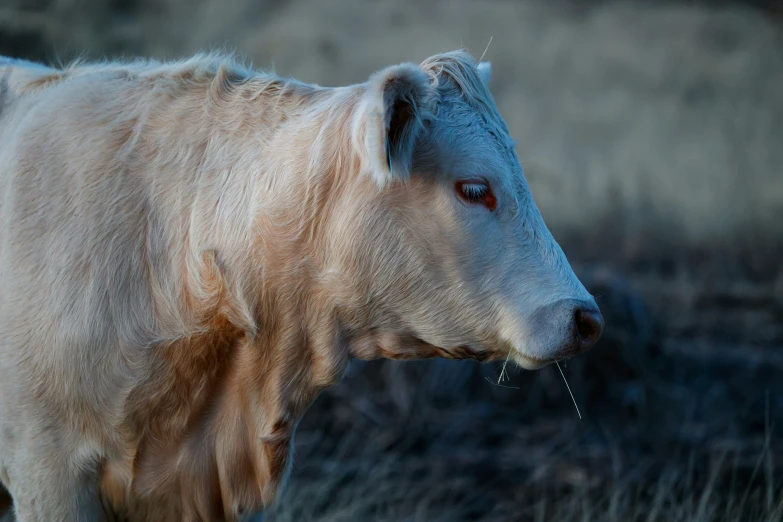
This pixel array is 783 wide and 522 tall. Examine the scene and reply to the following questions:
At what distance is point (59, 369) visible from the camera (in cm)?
219

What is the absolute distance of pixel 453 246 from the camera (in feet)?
7.07

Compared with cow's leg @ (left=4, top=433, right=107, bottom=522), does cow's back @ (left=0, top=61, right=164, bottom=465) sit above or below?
above

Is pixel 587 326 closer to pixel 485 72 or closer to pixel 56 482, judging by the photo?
pixel 485 72

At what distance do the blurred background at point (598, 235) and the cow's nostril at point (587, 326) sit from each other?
7.98ft

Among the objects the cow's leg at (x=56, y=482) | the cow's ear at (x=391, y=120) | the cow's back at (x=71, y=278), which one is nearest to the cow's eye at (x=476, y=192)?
the cow's ear at (x=391, y=120)

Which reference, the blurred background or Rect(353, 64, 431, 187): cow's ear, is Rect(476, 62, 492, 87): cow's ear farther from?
the blurred background

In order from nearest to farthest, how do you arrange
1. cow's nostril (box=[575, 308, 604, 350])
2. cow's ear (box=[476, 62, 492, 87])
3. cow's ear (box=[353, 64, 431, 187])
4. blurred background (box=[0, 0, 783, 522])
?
cow's ear (box=[353, 64, 431, 187]) < cow's nostril (box=[575, 308, 604, 350]) < cow's ear (box=[476, 62, 492, 87]) < blurred background (box=[0, 0, 783, 522])

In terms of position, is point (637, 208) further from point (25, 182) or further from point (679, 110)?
point (25, 182)

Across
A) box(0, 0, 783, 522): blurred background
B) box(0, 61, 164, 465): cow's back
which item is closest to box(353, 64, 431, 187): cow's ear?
box(0, 61, 164, 465): cow's back

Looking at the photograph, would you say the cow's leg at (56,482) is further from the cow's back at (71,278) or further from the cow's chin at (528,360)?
the cow's chin at (528,360)

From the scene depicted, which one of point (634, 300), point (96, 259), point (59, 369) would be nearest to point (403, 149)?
point (96, 259)

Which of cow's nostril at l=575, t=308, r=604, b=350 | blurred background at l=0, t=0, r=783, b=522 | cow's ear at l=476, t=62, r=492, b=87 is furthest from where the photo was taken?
blurred background at l=0, t=0, r=783, b=522

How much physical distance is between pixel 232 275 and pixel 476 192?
0.67 metres

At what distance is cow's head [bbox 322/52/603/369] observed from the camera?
83.4 inches
